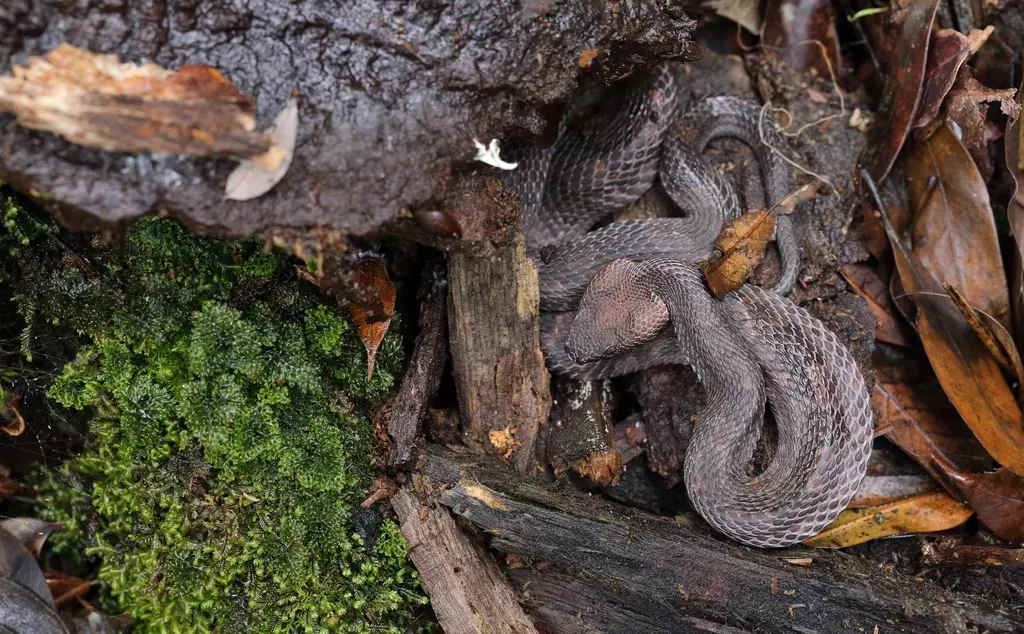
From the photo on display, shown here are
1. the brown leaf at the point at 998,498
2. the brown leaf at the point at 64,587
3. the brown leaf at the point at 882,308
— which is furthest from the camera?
the brown leaf at the point at 882,308

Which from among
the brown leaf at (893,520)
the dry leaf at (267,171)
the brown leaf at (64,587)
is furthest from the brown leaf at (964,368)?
the brown leaf at (64,587)

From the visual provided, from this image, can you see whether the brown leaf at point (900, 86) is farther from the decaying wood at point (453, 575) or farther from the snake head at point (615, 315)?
the decaying wood at point (453, 575)

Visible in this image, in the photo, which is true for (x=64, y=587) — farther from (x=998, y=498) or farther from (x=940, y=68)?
(x=940, y=68)

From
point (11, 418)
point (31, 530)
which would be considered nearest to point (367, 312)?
point (11, 418)

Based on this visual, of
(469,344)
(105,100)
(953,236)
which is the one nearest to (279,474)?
(469,344)

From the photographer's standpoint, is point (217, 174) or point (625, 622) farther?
point (625, 622)

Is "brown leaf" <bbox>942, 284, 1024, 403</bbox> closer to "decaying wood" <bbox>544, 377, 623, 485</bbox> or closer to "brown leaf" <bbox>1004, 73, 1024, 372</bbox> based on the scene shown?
"brown leaf" <bbox>1004, 73, 1024, 372</bbox>

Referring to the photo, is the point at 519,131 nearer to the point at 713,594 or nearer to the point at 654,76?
the point at 654,76
